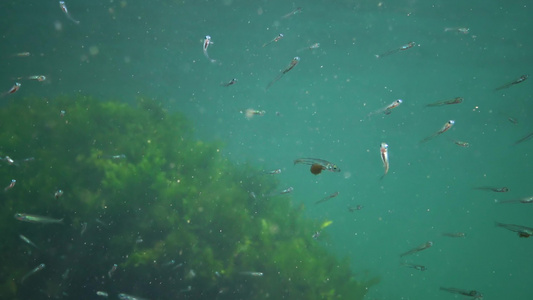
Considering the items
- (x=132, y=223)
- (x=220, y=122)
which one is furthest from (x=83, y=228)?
(x=220, y=122)

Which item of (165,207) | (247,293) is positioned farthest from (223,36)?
(247,293)

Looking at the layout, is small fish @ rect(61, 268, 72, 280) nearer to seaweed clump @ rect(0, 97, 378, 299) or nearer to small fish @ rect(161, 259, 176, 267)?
seaweed clump @ rect(0, 97, 378, 299)

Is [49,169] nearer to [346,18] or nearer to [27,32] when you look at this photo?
[346,18]

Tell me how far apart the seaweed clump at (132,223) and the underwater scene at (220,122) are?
4 cm

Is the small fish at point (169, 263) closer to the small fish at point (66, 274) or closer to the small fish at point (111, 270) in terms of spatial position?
the small fish at point (111, 270)

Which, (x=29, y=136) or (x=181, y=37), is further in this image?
(x=181, y=37)

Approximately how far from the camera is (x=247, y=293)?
297 inches

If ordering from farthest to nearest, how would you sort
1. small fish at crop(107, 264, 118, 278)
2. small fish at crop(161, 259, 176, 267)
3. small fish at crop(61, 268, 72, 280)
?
small fish at crop(161, 259, 176, 267)
small fish at crop(61, 268, 72, 280)
small fish at crop(107, 264, 118, 278)

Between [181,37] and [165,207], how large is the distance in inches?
862

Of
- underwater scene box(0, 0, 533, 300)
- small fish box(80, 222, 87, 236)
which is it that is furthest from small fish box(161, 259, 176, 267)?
small fish box(80, 222, 87, 236)

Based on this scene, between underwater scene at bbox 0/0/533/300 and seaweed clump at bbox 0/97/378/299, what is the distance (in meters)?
0.04

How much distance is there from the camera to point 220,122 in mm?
58500

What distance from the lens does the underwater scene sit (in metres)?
6.84

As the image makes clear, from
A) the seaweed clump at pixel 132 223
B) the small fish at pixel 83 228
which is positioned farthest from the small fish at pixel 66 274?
the small fish at pixel 83 228
